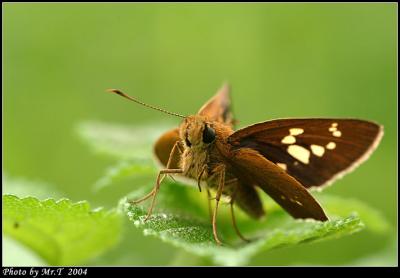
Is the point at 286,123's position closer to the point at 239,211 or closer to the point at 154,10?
the point at 239,211

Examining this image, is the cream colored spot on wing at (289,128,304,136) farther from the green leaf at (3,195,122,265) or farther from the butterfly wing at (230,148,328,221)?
the green leaf at (3,195,122,265)

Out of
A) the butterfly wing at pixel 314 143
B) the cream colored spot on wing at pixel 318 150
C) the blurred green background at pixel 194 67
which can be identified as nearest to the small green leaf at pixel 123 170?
the butterfly wing at pixel 314 143

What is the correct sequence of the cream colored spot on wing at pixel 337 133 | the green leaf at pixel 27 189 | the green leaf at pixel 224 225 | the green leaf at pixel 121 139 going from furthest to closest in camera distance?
the green leaf at pixel 121 139
the green leaf at pixel 27 189
the cream colored spot on wing at pixel 337 133
the green leaf at pixel 224 225

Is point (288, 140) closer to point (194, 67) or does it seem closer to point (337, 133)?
point (337, 133)

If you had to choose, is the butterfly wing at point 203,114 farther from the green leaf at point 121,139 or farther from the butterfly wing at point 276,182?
the green leaf at point 121,139

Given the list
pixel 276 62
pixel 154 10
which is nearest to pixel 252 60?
pixel 276 62

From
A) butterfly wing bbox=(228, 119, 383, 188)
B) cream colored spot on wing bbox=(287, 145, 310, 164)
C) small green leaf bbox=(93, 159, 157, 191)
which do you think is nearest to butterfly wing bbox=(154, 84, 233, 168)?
small green leaf bbox=(93, 159, 157, 191)

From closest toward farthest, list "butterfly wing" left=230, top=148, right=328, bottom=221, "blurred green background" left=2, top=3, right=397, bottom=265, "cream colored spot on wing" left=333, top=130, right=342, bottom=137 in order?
"butterfly wing" left=230, top=148, right=328, bottom=221, "cream colored spot on wing" left=333, top=130, right=342, bottom=137, "blurred green background" left=2, top=3, right=397, bottom=265
